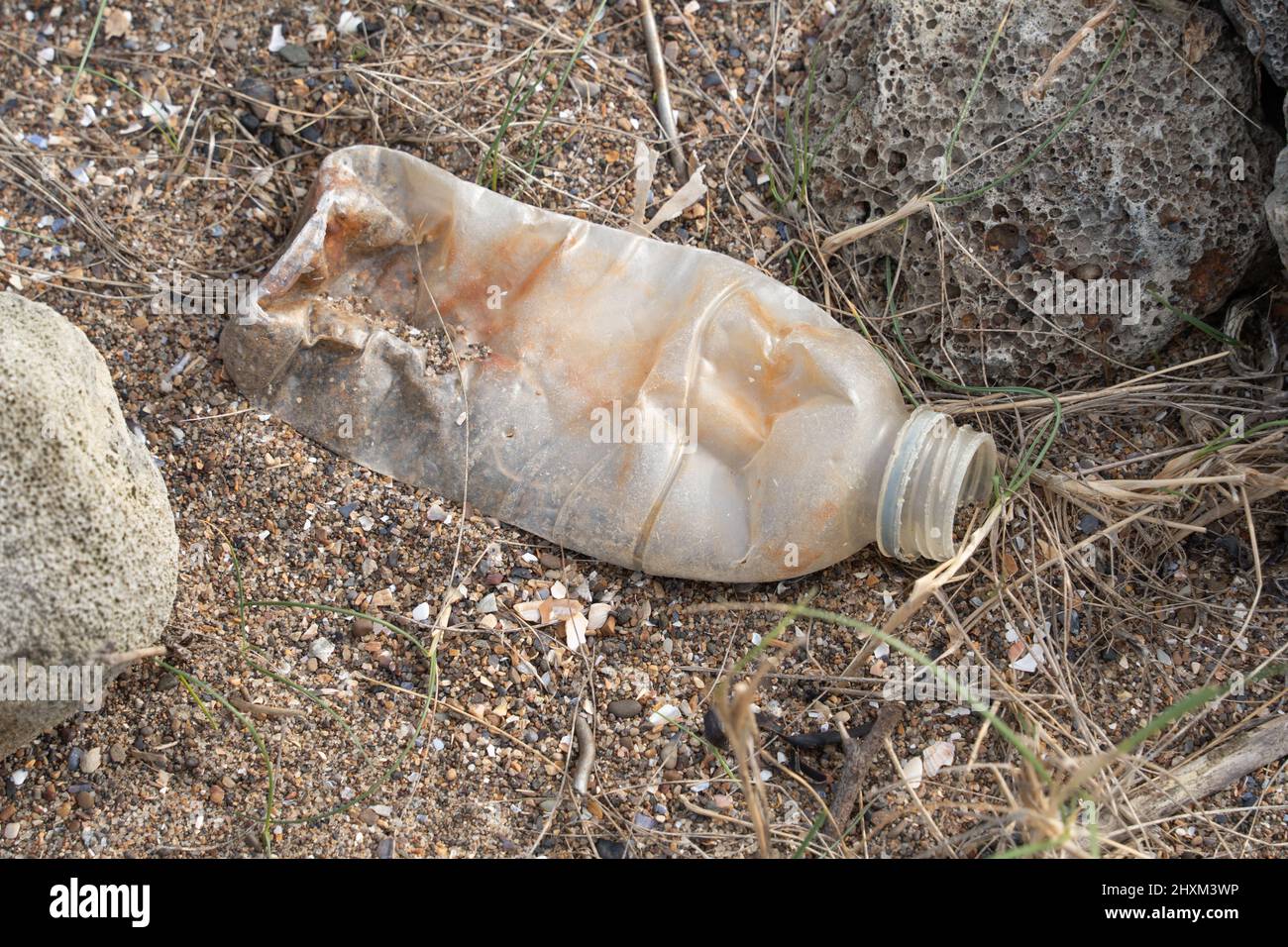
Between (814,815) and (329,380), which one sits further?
(329,380)

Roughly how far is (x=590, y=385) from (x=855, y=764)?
0.78 metres

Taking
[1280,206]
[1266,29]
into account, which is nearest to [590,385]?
[1280,206]

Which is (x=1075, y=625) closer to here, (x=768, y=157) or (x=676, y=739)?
(x=676, y=739)

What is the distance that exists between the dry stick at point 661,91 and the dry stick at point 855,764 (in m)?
1.13

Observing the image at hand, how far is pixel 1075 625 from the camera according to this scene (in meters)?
2.04

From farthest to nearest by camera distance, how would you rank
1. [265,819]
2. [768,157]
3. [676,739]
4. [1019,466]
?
[768,157] → [1019,466] → [676,739] → [265,819]

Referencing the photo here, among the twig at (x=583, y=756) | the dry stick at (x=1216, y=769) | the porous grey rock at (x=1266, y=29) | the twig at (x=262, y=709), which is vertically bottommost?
the twig at (x=583, y=756)

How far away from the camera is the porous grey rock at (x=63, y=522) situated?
1.57m

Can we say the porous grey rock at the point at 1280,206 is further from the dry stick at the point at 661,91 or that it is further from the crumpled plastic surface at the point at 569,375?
the dry stick at the point at 661,91

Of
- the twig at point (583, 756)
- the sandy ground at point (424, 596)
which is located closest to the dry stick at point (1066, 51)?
the sandy ground at point (424, 596)

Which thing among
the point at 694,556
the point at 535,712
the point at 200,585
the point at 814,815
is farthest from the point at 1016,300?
the point at 200,585

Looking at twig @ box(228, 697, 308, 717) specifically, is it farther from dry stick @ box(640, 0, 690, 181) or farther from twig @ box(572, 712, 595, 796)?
dry stick @ box(640, 0, 690, 181)

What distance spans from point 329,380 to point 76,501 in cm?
56

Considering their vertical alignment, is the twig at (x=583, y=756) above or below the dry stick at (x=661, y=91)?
below
